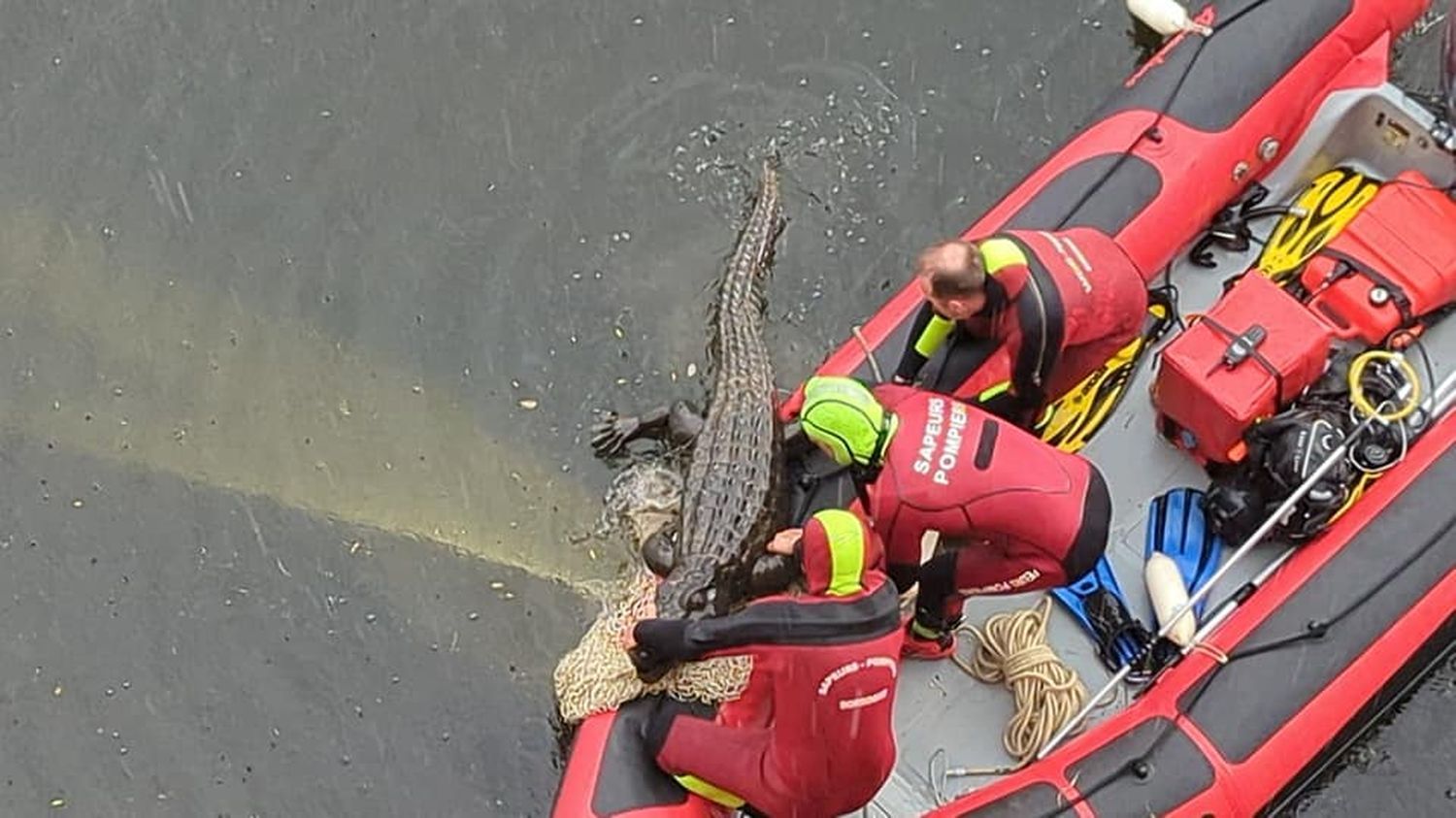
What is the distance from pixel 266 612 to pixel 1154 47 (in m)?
4.84

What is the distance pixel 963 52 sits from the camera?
826 centimetres

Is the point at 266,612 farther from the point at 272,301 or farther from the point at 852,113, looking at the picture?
the point at 852,113

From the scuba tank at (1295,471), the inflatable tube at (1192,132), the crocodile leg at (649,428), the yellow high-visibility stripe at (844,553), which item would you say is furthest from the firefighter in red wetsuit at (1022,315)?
the crocodile leg at (649,428)

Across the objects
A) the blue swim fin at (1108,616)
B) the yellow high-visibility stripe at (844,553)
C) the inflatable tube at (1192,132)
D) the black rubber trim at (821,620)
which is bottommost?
the blue swim fin at (1108,616)

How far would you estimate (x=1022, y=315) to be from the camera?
569 centimetres

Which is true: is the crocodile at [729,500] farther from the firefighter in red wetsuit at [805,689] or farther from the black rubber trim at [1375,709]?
the black rubber trim at [1375,709]

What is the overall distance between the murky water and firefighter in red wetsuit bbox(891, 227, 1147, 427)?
1.62 metres

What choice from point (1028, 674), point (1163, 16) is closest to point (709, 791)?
point (1028, 674)

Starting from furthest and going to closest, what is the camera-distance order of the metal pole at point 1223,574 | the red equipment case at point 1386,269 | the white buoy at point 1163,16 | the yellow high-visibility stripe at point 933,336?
the white buoy at point 1163,16 → the red equipment case at point 1386,269 → the yellow high-visibility stripe at point 933,336 → the metal pole at point 1223,574

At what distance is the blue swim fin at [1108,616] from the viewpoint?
246 inches

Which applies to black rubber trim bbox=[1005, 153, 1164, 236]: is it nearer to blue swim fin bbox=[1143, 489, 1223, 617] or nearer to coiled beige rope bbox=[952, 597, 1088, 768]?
blue swim fin bbox=[1143, 489, 1223, 617]

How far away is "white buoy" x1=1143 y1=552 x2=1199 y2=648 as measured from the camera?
596cm

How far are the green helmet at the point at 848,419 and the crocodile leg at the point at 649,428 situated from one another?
1542 mm

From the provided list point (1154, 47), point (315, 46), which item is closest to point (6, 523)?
point (315, 46)
